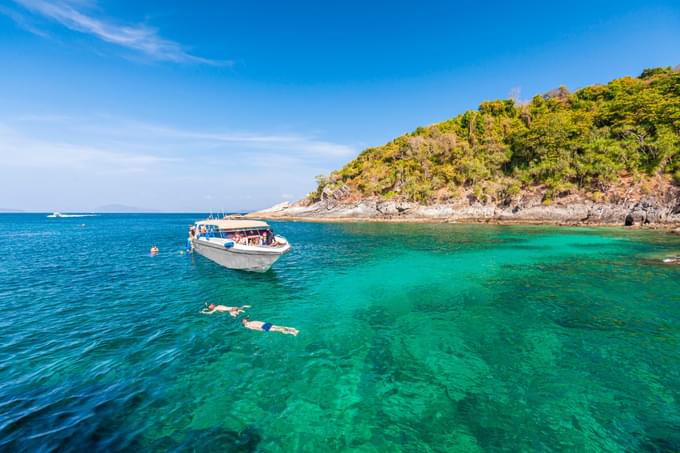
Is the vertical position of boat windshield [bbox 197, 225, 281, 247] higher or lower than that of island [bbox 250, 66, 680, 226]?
lower

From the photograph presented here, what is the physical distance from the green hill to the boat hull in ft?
198

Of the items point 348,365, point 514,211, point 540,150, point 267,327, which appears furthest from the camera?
point 540,150

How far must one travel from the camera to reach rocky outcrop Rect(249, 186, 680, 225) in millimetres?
45969

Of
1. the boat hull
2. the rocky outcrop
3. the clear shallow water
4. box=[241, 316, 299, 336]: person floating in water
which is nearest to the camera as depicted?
the clear shallow water

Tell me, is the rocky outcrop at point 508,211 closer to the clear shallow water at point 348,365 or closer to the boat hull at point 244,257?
the clear shallow water at point 348,365

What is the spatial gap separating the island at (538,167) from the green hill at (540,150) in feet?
0.75

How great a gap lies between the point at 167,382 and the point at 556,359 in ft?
41.3

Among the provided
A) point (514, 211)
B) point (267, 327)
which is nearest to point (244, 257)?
point (267, 327)

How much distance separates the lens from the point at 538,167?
200 feet

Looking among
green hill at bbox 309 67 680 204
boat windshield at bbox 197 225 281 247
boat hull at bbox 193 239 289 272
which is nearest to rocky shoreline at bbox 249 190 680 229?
green hill at bbox 309 67 680 204

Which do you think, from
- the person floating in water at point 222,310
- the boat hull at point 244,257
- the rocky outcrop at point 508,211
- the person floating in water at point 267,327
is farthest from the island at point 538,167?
the person floating in water at point 267,327

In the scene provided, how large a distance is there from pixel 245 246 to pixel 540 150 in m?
74.7

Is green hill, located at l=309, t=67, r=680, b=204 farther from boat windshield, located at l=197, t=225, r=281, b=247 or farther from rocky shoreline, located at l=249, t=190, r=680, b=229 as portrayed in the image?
boat windshield, located at l=197, t=225, r=281, b=247

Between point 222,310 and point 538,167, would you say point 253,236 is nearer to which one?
point 222,310
